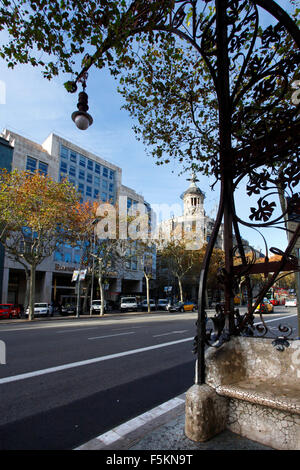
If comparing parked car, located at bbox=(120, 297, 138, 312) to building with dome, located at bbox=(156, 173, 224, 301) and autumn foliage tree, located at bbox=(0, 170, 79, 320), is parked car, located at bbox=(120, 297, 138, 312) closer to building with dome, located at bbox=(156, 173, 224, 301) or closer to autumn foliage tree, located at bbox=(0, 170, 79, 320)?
building with dome, located at bbox=(156, 173, 224, 301)

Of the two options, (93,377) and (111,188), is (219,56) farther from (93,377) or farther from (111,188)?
(111,188)

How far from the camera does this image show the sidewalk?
2.13 m

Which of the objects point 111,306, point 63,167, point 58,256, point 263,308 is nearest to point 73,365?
point 263,308

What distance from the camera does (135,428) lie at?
3.09 metres

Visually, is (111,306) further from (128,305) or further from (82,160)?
(82,160)

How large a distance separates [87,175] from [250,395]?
138 ft

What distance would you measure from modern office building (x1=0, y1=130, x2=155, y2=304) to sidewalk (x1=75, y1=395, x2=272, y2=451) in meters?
27.3

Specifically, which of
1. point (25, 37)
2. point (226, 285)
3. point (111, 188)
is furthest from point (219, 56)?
point (111, 188)

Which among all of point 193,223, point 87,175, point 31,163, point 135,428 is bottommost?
point 135,428

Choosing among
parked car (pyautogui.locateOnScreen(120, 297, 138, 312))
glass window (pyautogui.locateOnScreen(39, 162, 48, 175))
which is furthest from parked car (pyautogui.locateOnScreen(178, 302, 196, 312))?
glass window (pyautogui.locateOnScreen(39, 162, 48, 175))

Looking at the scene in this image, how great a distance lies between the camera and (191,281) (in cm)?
5612

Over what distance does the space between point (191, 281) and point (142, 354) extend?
50.0 metres

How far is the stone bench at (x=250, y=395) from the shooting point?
197 centimetres

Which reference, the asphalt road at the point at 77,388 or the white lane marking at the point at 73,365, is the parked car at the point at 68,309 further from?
the white lane marking at the point at 73,365
